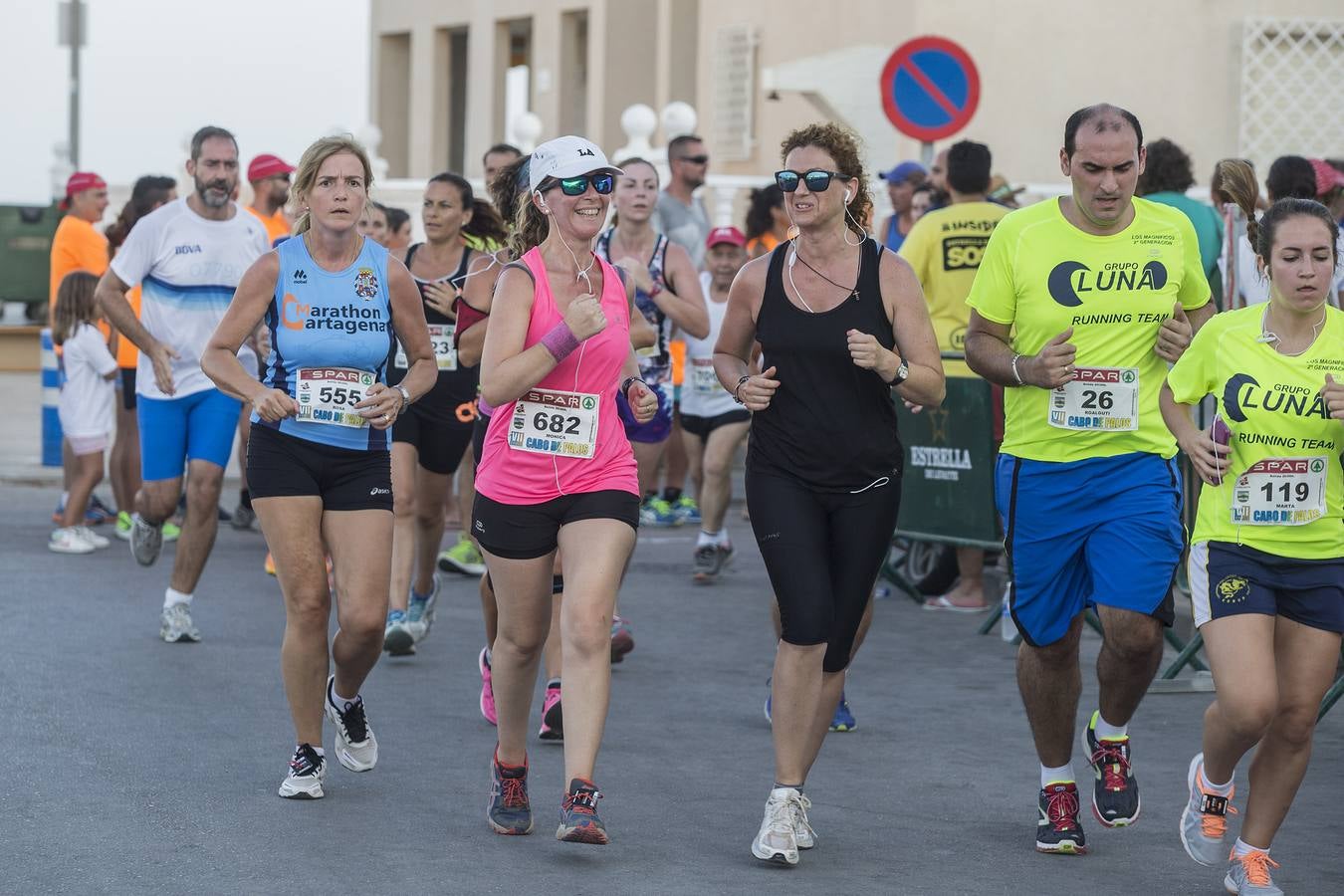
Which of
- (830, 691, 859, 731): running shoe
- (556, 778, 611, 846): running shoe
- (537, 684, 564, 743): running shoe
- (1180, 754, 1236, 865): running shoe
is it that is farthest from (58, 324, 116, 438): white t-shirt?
(1180, 754, 1236, 865): running shoe

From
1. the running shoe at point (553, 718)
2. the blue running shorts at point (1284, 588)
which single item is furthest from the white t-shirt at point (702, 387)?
the blue running shorts at point (1284, 588)

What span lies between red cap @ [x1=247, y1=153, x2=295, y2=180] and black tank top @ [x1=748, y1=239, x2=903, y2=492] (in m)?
7.66

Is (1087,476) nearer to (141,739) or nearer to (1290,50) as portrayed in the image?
(141,739)

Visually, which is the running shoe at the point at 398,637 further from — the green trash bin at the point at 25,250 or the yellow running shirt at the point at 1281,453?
the green trash bin at the point at 25,250

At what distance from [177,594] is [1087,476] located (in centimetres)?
493

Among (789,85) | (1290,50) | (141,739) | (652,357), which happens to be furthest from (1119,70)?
(141,739)

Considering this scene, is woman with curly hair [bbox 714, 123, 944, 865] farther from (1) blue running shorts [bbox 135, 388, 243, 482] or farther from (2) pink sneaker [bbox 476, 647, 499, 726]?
(1) blue running shorts [bbox 135, 388, 243, 482]

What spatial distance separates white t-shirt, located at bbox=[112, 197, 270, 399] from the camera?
1052 cm

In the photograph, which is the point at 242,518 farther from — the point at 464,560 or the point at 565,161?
the point at 565,161

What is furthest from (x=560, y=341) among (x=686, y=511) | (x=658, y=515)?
(x=686, y=511)

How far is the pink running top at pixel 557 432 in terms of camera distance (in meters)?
6.54

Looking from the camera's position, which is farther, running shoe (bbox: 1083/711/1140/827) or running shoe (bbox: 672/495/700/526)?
running shoe (bbox: 672/495/700/526)

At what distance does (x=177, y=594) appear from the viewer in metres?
10.1

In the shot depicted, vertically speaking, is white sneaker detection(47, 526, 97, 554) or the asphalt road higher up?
the asphalt road
